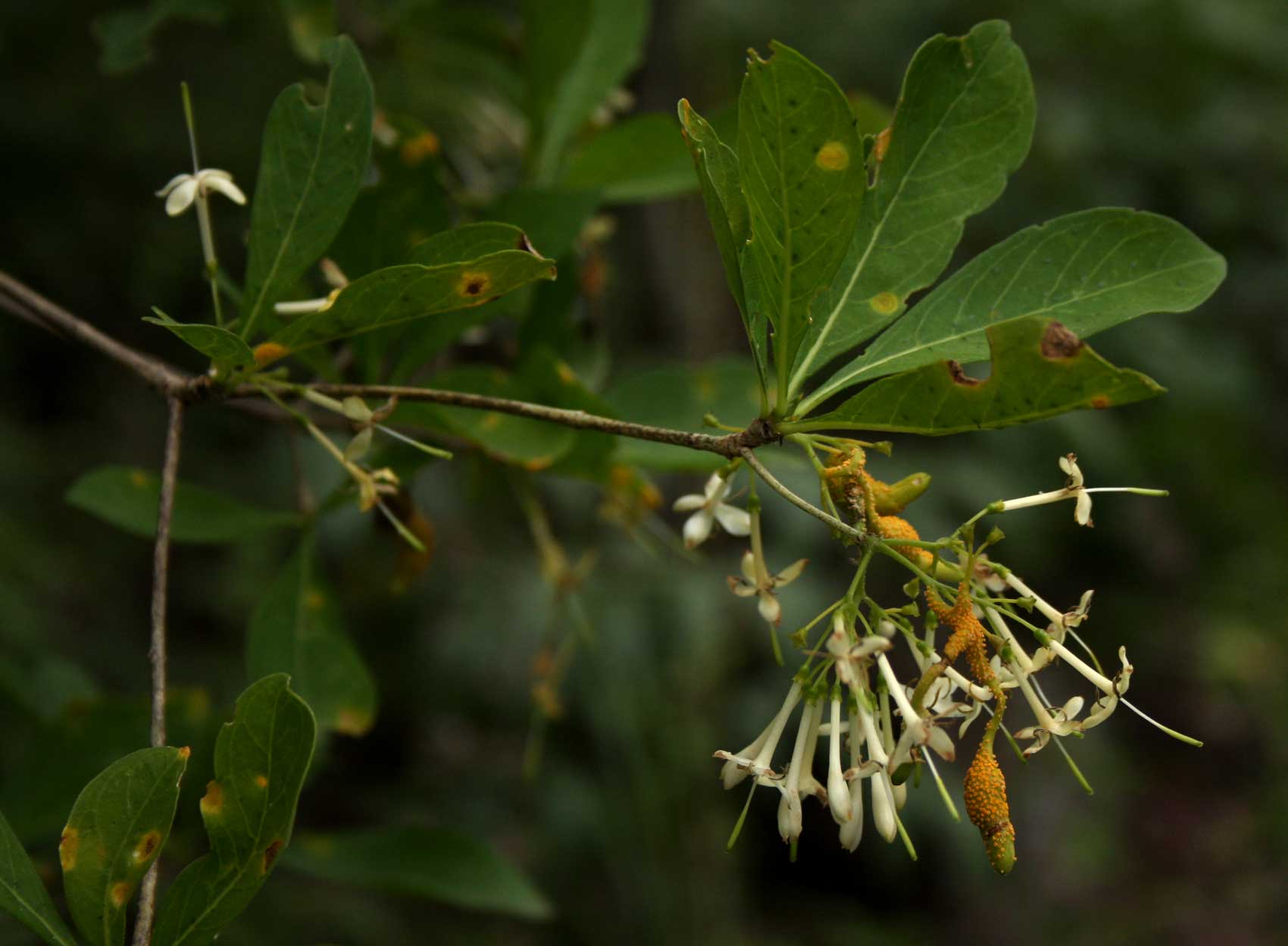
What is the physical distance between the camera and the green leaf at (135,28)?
4.16 feet

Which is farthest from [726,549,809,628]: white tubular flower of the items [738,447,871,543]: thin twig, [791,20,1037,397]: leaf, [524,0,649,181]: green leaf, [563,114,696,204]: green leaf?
[524,0,649,181]: green leaf

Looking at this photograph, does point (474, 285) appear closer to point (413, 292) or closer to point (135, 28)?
point (413, 292)

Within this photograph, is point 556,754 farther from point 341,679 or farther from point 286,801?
point 286,801

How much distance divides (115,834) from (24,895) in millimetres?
71

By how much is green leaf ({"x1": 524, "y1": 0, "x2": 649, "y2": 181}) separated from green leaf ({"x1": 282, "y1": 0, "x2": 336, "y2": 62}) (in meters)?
0.27

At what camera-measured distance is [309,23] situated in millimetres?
1361

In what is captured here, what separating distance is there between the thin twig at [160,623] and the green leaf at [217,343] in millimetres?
66

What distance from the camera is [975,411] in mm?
678

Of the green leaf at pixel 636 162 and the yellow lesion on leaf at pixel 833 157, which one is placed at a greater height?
the yellow lesion on leaf at pixel 833 157

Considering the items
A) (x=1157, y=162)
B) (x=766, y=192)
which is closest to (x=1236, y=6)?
(x=1157, y=162)

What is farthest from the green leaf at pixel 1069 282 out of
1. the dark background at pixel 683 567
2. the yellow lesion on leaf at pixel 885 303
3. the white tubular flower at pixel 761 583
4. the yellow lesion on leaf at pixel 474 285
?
the dark background at pixel 683 567

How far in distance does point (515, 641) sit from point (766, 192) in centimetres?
211

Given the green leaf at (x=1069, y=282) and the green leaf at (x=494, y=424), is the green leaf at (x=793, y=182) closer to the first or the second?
the green leaf at (x=1069, y=282)

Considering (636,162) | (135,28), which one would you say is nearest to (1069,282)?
(636,162)
